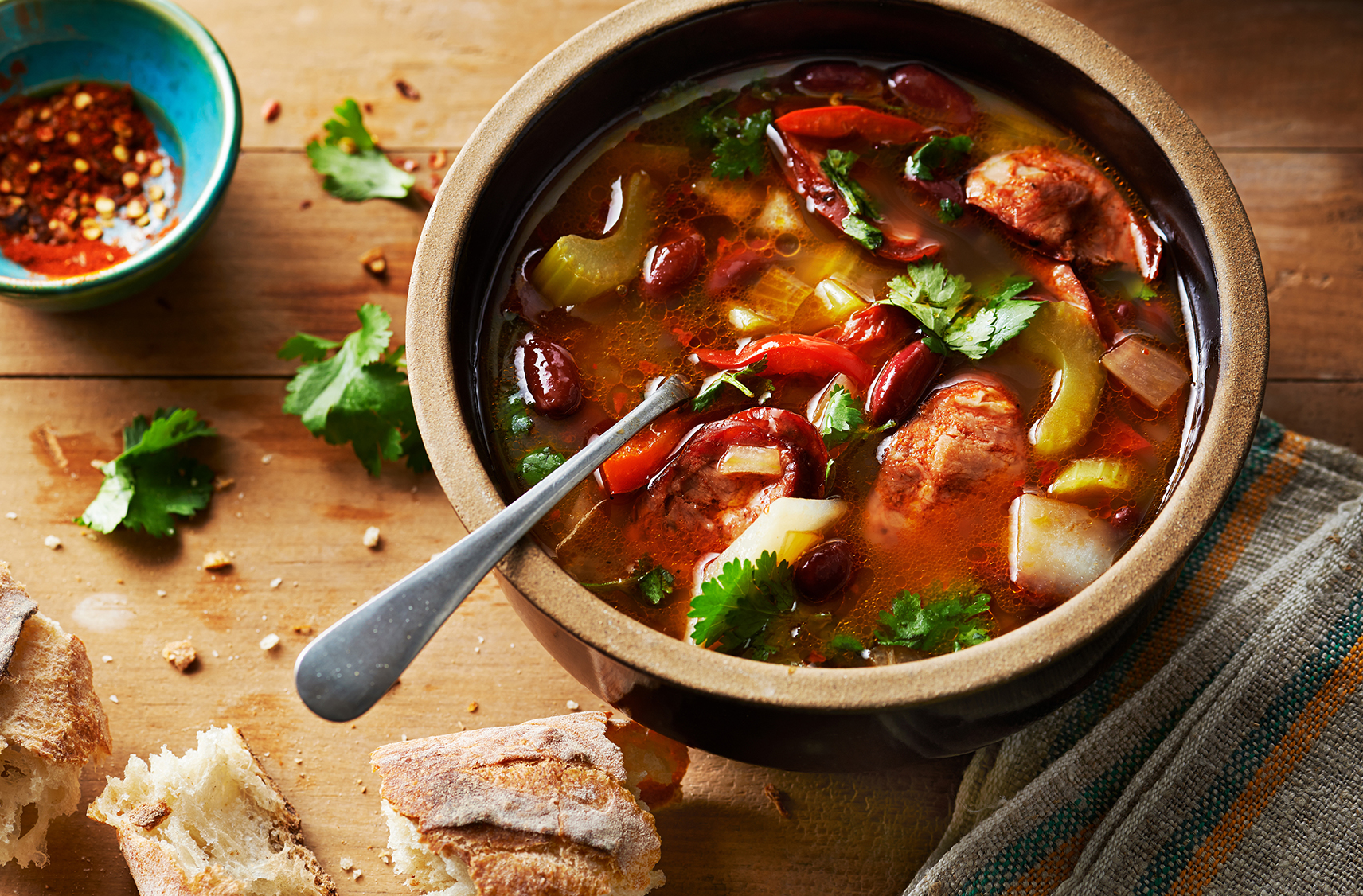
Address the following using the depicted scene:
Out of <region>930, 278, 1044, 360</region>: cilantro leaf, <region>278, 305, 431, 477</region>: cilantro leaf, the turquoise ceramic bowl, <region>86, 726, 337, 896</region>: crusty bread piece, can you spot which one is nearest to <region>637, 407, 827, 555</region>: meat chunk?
<region>930, 278, 1044, 360</region>: cilantro leaf

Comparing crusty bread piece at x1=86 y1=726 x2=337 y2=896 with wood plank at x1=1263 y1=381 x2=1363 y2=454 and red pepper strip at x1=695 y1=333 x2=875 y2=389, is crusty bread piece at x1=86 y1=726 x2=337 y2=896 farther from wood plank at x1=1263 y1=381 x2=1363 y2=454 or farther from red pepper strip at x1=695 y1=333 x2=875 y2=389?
wood plank at x1=1263 y1=381 x2=1363 y2=454

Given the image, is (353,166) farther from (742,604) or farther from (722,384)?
(742,604)

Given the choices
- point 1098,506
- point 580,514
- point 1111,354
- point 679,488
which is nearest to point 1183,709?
point 1098,506

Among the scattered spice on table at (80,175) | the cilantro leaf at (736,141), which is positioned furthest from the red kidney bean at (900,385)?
the scattered spice on table at (80,175)

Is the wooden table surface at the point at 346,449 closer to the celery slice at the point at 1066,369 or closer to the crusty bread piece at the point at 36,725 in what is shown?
the crusty bread piece at the point at 36,725

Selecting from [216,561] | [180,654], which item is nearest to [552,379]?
[216,561]

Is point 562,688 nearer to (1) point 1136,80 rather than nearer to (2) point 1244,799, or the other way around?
(2) point 1244,799
